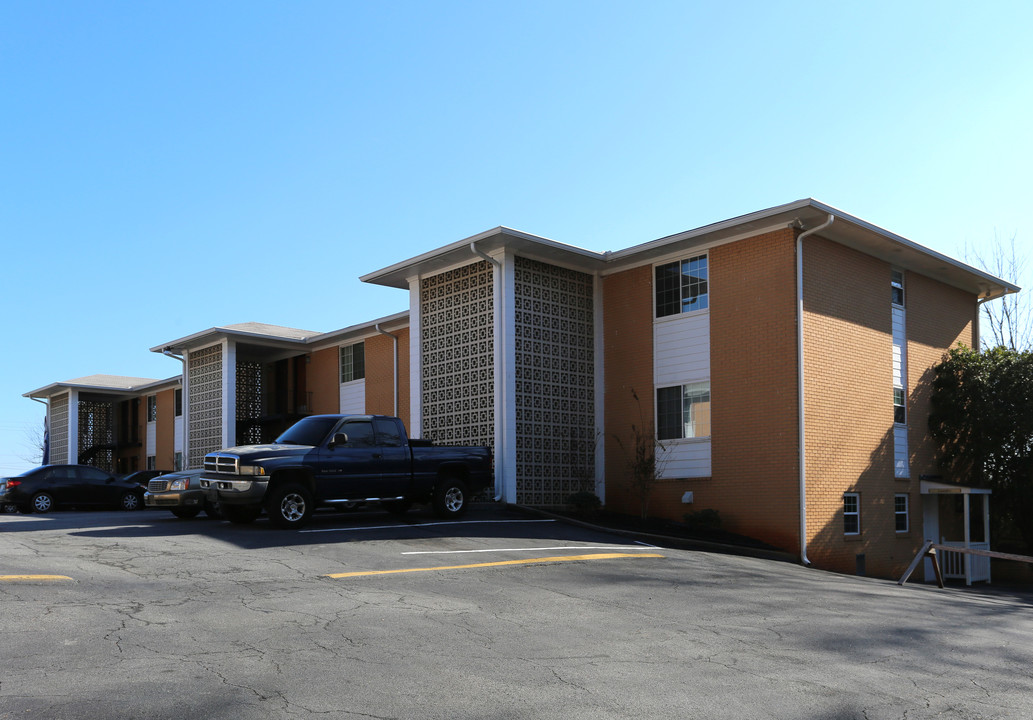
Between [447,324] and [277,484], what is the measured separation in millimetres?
8124

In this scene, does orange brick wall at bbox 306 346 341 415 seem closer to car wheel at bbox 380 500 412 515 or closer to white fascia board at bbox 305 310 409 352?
white fascia board at bbox 305 310 409 352

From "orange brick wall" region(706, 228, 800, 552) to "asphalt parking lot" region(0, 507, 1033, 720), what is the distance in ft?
16.1

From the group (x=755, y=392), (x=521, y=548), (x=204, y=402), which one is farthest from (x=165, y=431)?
(x=521, y=548)

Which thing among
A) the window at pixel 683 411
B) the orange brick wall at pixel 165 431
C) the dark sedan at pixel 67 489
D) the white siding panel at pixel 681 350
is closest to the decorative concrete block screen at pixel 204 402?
the dark sedan at pixel 67 489

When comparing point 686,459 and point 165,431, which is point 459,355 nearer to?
point 686,459

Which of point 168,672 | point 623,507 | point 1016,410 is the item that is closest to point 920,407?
point 1016,410

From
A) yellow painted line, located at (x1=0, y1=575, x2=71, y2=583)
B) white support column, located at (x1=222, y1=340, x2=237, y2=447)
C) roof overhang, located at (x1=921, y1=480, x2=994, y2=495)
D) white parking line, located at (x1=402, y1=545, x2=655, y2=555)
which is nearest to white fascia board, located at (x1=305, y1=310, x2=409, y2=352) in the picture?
white support column, located at (x1=222, y1=340, x2=237, y2=447)

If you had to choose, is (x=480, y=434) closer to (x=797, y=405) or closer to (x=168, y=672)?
(x=797, y=405)

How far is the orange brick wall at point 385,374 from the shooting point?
93.5 feet

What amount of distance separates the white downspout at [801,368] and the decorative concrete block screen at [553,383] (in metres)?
5.36

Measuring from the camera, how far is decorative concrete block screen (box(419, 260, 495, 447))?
21578mm

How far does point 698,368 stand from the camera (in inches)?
825

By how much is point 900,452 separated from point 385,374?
15.7 m

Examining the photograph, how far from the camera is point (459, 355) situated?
73.7ft
